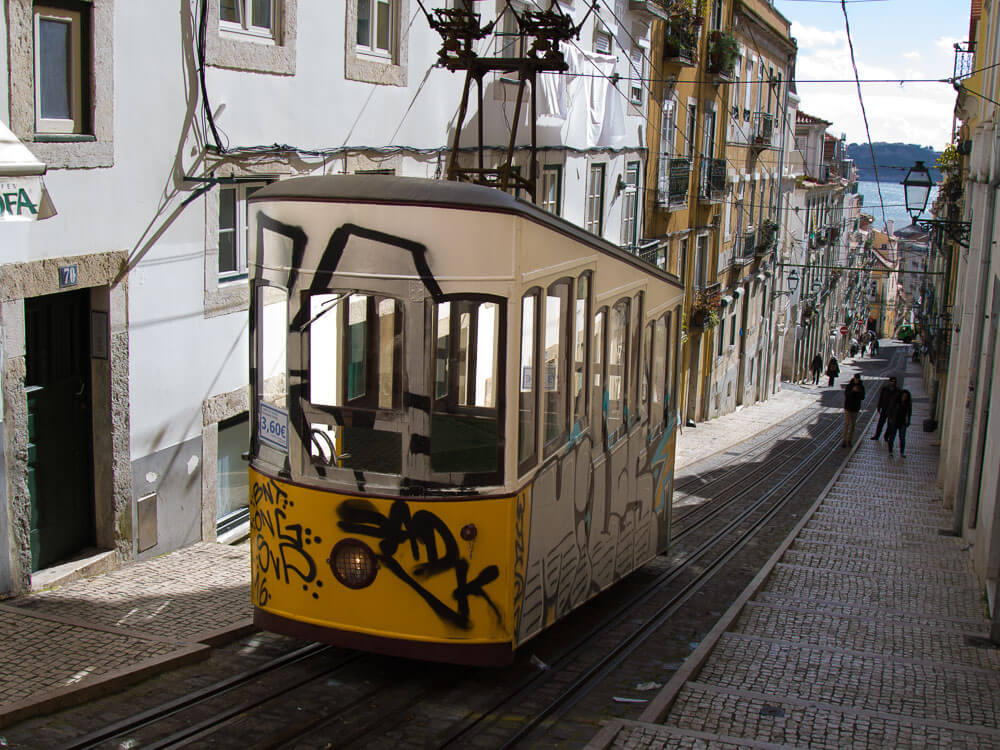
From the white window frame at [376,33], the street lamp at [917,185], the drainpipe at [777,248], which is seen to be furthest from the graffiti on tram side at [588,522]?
the drainpipe at [777,248]

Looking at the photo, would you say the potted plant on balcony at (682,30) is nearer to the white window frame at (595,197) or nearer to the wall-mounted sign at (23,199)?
the white window frame at (595,197)

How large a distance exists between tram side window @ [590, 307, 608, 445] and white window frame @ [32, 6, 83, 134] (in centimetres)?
446

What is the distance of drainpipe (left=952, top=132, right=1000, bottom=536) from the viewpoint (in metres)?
14.1

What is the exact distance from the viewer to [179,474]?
9.98 meters

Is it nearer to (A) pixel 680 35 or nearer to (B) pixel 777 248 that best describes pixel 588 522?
(A) pixel 680 35

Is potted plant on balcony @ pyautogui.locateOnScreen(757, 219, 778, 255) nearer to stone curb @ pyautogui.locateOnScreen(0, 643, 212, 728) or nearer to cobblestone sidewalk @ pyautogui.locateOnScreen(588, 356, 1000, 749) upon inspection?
cobblestone sidewalk @ pyautogui.locateOnScreen(588, 356, 1000, 749)

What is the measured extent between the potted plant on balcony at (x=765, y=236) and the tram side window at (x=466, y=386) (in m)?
32.0

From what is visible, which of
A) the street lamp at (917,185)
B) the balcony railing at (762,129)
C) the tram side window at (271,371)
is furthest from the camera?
the balcony railing at (762,129)

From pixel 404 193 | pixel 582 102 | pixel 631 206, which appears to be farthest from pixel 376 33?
pixel 631 206

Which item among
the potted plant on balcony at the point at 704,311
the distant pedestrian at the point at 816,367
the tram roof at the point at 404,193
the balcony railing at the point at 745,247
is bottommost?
the distant pedestrian at the point at 816,367

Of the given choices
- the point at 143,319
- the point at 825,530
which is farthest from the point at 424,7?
the point at 825,530

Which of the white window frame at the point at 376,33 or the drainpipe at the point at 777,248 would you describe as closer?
the white window frame at the point at 376,33

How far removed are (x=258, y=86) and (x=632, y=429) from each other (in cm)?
510

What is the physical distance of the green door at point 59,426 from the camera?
8.61 m
